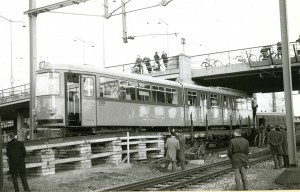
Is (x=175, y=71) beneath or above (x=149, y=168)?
above

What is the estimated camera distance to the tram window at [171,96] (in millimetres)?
22062

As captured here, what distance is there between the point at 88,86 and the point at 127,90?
2.48 m

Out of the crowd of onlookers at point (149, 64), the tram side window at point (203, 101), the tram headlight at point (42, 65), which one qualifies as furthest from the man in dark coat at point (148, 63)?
the tram headlight at point (42, 65)

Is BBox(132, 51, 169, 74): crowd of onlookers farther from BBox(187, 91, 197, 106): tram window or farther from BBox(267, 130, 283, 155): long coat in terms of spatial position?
BBox(267, 130, 283, 155): long coat

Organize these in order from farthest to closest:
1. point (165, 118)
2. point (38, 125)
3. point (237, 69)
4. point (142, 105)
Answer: point (237, 69), point (165, 118), point (142, 105), point (38, 125)

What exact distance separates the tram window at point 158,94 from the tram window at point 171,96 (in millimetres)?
526

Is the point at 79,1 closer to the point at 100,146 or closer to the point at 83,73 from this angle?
the point at 83,73

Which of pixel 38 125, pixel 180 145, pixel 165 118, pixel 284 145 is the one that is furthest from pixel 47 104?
pixel 284 145

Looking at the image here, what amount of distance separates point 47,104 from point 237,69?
15.7 meters

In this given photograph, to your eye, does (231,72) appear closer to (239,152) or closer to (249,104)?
(249,104)

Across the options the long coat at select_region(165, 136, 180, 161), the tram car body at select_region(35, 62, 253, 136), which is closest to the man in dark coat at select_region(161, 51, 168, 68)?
the tram car body at select_region(35, 62, 253, 136)

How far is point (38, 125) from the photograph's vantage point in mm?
16344

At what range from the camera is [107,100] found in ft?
56.8

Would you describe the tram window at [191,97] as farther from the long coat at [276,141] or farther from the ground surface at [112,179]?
the long coat at [276,141]
